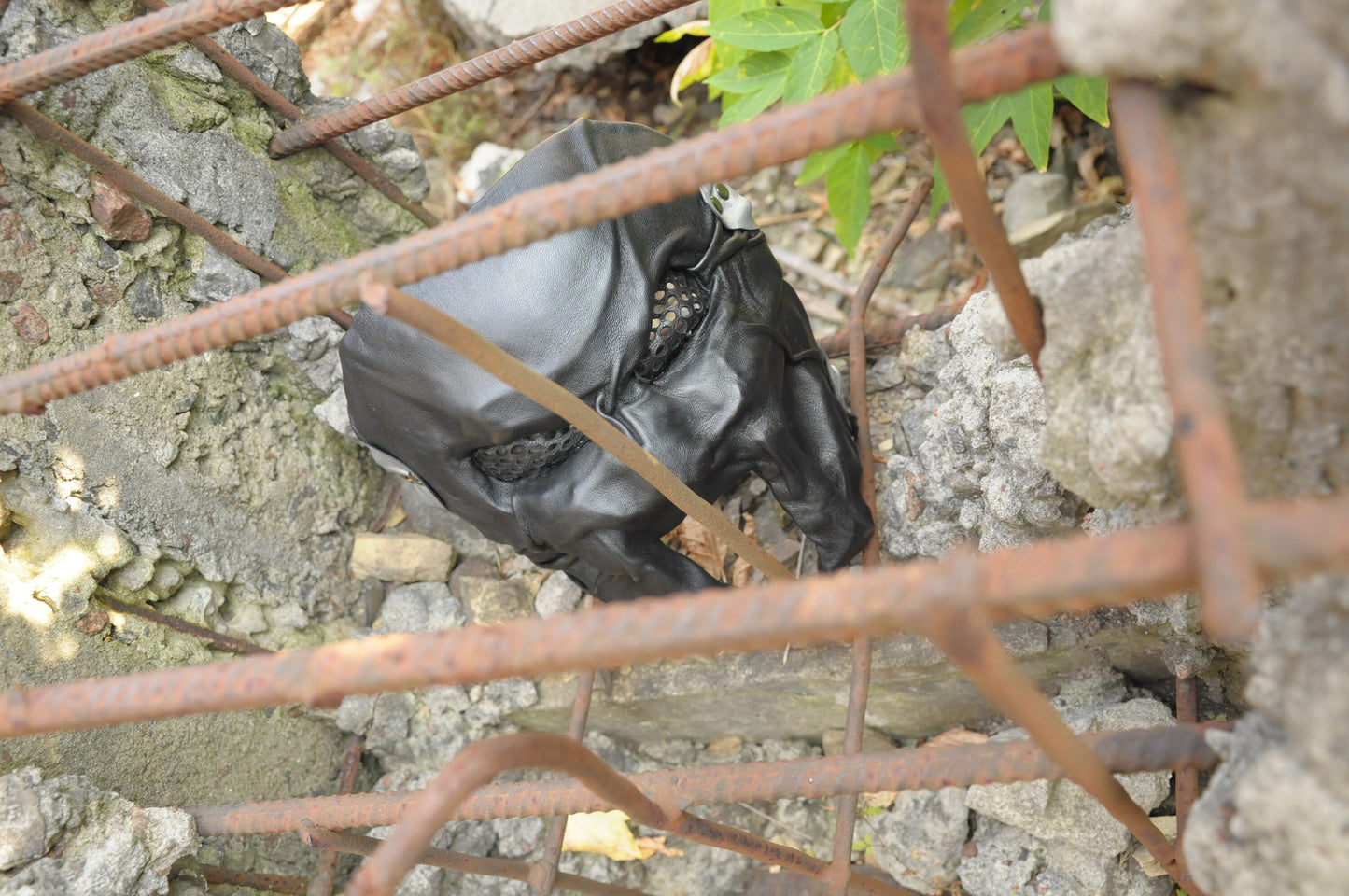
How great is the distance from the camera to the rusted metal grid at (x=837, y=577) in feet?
2.31

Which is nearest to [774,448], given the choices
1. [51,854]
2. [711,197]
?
[711,197]

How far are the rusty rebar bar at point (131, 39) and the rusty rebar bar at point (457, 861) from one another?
1325 mm

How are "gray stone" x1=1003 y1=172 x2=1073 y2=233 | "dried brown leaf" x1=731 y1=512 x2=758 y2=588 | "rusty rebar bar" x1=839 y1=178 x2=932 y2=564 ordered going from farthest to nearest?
1. "gray stone" x1=1003 y1=172 x2=1073 y2=233
2. "dried brown leaf" x1=731 y1=512 x2=758 y2=588
3. "rusty rebar bar" x1=839 y1=178 x2=932 y2=564

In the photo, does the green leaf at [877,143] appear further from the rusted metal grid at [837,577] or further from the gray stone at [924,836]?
the gray stone at [924,836]

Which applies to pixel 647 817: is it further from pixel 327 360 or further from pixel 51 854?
pixel 327 360

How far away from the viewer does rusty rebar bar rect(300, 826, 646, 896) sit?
1.59m

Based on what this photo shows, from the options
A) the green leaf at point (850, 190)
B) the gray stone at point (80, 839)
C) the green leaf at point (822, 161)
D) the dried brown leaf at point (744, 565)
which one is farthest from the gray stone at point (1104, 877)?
the gray stone at point (80, 839)

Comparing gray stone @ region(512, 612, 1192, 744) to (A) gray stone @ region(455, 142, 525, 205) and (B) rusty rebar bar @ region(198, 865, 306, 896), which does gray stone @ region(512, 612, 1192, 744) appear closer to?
(B) rusty rebar bar @ region(198, 865, 306, 896)

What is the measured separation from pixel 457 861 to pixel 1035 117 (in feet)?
5.58

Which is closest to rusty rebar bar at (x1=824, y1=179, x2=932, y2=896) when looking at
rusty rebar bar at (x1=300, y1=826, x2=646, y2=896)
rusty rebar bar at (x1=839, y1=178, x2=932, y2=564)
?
rusty rebar bar at (x1=839, y1=178, x2=932, y2=564)

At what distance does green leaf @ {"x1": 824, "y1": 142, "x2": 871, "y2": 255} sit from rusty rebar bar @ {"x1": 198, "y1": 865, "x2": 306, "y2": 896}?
1.87 metres

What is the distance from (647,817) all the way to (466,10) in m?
3.19

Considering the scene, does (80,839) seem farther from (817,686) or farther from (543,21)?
(543,21)

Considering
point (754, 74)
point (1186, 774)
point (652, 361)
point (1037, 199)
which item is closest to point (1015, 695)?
point (1186, 774)
